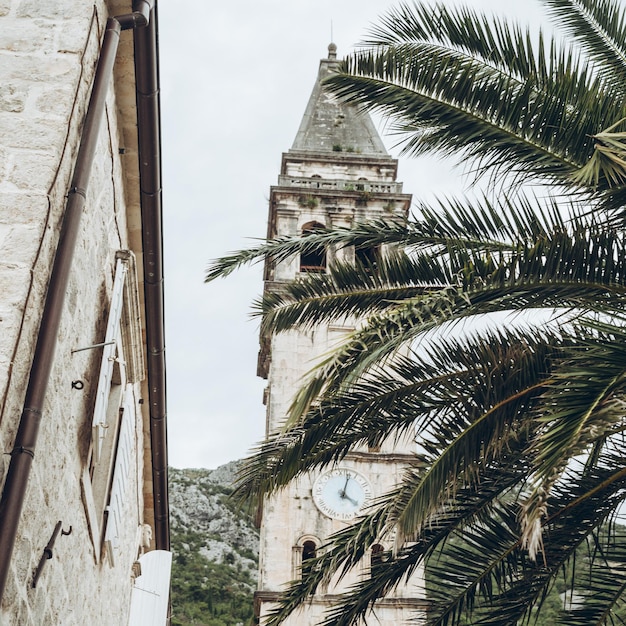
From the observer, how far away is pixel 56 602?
19.7 feet

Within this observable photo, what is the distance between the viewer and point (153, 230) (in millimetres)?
8359

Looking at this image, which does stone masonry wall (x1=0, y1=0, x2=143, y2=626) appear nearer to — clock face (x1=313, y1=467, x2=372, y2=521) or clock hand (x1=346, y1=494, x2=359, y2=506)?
clock face (x1=313, y1=467, x2=372, y2=521)

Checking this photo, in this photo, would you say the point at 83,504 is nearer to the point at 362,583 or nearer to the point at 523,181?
the point at 362,583

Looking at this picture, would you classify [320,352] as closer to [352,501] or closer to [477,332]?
[352,501]

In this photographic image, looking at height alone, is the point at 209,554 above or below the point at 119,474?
above

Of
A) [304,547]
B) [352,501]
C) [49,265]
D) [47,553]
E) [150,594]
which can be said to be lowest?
[47,553]

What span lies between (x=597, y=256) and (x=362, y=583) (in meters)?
2.83

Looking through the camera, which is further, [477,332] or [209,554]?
[209,554]

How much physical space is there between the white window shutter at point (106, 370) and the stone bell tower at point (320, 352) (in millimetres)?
13811

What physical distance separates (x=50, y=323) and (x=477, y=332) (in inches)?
128

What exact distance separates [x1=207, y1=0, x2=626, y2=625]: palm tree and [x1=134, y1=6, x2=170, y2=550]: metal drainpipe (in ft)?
3.80

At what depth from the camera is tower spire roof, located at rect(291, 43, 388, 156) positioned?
3678cm

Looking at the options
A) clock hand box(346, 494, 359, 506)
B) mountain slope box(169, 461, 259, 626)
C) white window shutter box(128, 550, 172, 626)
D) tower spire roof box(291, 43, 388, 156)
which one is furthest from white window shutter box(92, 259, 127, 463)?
mountain slope box(169, 461, 259, 626)

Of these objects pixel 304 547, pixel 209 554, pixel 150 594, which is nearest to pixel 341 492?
pixel 304 547
